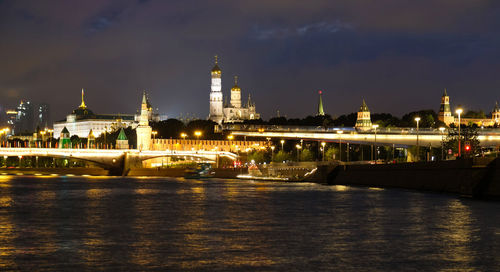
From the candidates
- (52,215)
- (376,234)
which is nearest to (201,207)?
(52,215)

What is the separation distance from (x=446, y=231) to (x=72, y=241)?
50.1ft

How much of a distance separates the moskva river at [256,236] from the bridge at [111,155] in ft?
298

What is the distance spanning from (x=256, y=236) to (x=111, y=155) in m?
123

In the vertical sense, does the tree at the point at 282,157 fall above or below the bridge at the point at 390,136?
below

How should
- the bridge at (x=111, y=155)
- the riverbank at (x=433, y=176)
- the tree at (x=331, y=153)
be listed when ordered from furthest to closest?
the bridge at (x=111, y=155) → the tree at (x=331, y=153) → the riverbank at (x=433, y=176)

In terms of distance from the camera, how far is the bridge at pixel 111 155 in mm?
138750

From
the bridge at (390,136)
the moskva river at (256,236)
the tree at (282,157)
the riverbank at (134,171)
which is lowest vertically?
the moskva river at (256,236)

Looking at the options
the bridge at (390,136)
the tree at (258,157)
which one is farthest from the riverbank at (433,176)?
the tree at (258,157)

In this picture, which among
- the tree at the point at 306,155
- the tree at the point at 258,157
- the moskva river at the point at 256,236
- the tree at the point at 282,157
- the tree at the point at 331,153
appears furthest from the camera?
the tree at the point at 258,157

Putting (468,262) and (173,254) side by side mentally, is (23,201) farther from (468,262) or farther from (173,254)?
(468,262)

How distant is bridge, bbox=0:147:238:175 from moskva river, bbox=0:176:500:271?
9087cm

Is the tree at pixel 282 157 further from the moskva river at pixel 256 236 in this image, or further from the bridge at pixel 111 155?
the moskva river at pixel 256 236

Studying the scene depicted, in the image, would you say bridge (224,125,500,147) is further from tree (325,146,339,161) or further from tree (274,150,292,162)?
tree (274,150,292,162)

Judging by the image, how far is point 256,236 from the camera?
31844mm
